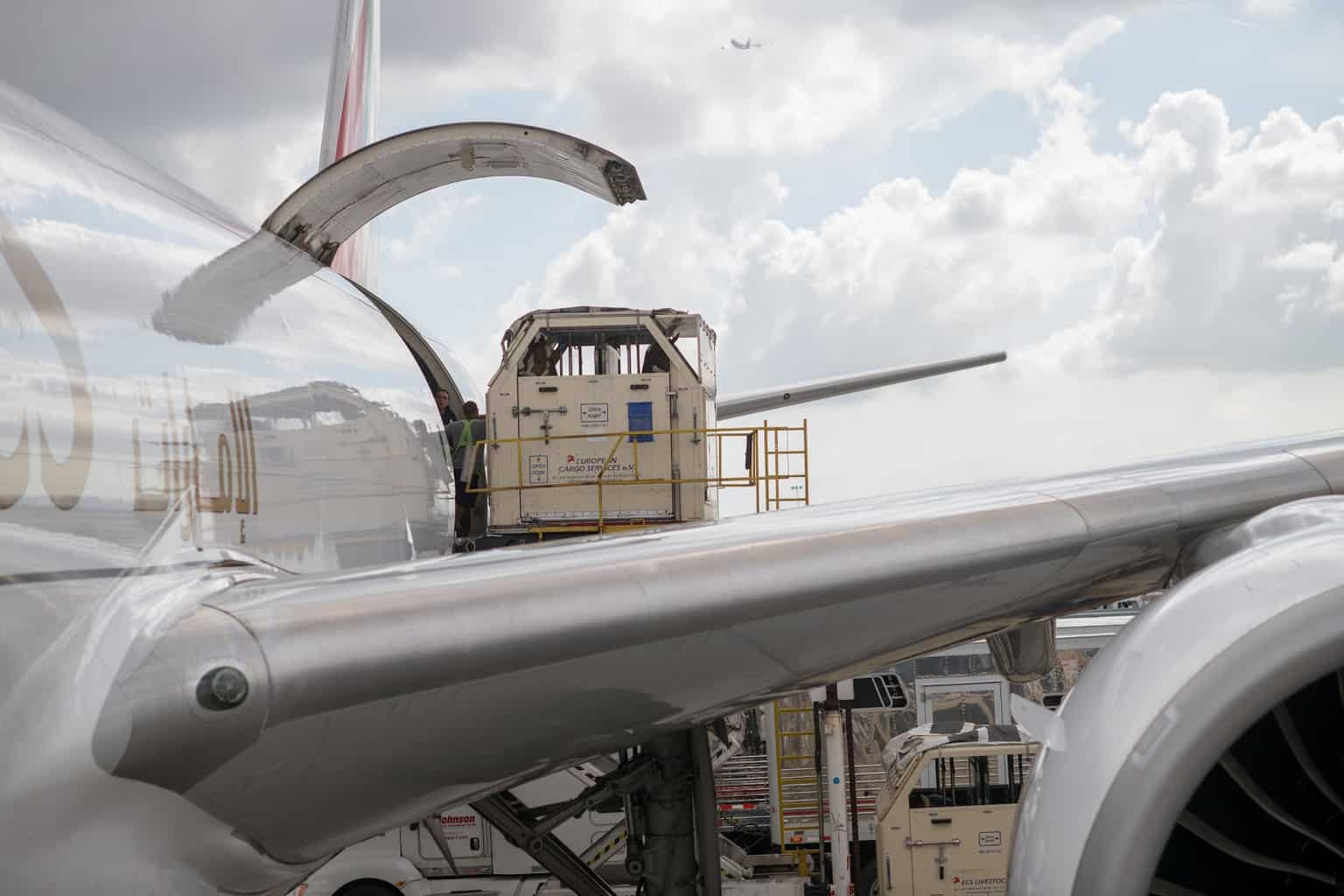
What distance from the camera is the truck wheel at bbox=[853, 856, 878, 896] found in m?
13.9

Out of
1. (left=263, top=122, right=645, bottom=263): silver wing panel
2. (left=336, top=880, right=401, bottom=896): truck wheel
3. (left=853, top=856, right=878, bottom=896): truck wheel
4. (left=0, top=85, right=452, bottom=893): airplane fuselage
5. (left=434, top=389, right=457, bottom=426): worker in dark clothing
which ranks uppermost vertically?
(left=263, top=122, right=645, bottom=263): silver wing panel

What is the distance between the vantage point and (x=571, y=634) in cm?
353

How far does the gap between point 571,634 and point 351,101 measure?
1100cm

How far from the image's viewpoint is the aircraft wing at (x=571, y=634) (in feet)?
Result: 10.5

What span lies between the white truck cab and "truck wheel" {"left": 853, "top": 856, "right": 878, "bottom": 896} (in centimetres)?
84

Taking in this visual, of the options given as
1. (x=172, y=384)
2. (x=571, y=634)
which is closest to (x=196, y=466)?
(x=172, y=384)

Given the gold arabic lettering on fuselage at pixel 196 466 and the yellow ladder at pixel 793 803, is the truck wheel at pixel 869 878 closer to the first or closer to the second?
the yellow ladder at pixel 793 803

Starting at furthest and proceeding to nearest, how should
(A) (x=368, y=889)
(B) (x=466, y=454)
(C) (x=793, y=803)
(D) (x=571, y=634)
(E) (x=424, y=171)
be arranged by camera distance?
(C) (x=793, y=803)
(A) (x=368, y=889)
(B) (x=466, y=454)
(E) (x=424, y=171)
(D) (x=571, y=634)

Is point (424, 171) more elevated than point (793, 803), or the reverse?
point (424, 171)

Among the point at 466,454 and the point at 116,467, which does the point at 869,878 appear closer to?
the point at 466,454

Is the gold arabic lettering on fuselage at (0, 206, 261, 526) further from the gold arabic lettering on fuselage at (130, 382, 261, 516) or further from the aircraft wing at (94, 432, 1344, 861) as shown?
the aircraft wing at (94, 432, 1344, 861)

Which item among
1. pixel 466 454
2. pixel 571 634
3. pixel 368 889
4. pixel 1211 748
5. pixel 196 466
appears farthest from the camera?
pixel 368 889

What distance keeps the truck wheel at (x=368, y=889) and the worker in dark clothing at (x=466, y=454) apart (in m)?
3.73

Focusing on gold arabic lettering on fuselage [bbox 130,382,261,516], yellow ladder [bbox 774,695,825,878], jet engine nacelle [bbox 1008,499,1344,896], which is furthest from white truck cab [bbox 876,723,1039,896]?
jet engine nacelle [bbox 1008,499,1344,896]
